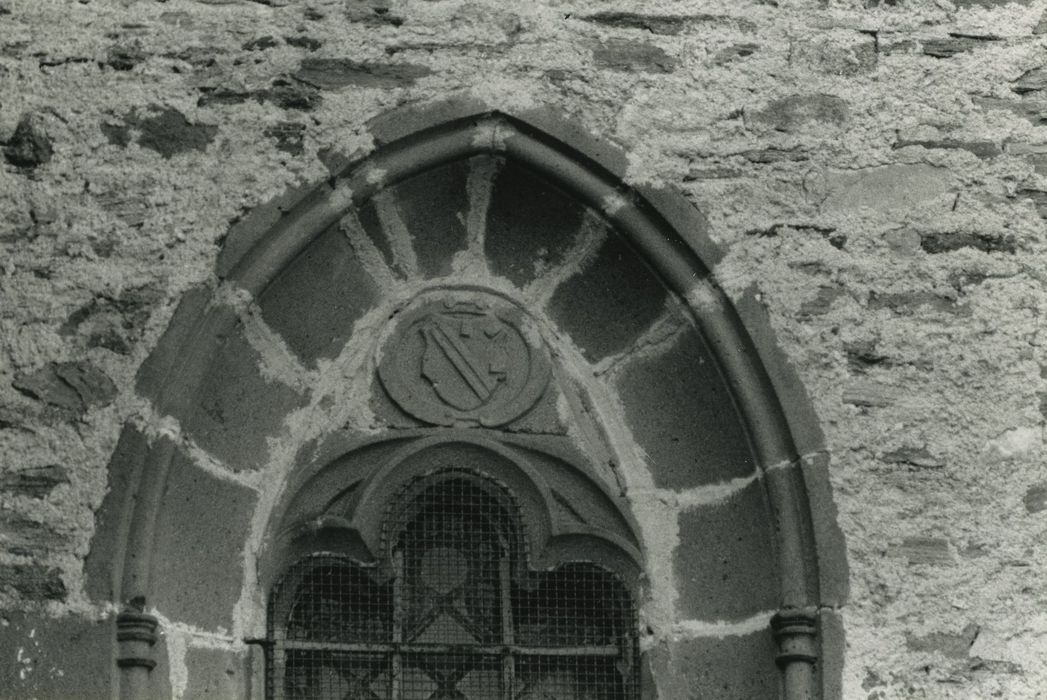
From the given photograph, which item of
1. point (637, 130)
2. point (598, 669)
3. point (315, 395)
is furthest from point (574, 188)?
point (598, 669)

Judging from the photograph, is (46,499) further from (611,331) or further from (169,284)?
(611,331)

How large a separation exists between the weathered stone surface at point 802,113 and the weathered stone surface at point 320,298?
121cm

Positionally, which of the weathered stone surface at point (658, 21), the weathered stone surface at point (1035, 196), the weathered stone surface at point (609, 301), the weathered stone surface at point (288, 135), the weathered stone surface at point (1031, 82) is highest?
the weathered stone surface at point (658, 21)

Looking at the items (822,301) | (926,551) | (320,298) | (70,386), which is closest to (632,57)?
(822,301)

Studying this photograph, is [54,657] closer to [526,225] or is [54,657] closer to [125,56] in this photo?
[125,56]

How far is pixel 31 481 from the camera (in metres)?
5.33

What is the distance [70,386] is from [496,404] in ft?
4.09

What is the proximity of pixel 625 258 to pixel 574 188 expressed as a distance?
263 mm

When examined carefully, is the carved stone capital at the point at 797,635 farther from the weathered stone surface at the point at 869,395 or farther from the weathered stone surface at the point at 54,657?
the weathered stone surface at the point at 54,657

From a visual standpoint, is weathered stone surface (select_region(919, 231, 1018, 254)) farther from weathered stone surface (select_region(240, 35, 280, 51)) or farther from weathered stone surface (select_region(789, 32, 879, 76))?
weathered stone surface (select_region(240, 35, 280, 51))

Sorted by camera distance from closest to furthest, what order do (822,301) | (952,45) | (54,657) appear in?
(54,657)
(822,301)
(952,45)

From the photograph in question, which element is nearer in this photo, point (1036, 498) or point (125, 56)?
point (1036, 498)

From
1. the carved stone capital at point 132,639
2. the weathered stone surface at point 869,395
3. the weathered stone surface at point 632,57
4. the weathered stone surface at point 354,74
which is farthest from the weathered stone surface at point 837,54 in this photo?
the carved stone capital at point 132,639

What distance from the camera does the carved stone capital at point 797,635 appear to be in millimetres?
5473
